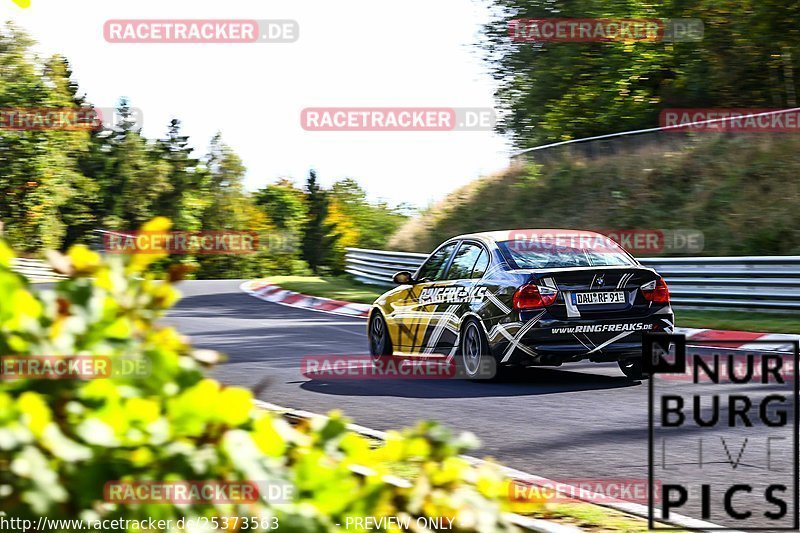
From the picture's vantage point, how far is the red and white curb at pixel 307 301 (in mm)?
22359

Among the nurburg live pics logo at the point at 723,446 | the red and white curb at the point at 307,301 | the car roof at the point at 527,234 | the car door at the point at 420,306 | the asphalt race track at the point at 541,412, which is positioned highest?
the car roof at the point at 527,234

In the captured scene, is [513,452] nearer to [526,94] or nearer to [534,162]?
[534,162]

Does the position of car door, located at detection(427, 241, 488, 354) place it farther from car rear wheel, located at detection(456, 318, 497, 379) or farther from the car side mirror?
the car side mirror

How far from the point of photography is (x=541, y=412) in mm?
9062

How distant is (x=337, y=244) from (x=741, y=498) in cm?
10531

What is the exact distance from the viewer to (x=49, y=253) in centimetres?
237

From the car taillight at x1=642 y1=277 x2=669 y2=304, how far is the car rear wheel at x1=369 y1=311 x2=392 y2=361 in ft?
10.5

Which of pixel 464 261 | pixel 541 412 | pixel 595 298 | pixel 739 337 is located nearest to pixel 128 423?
pixel 541 412

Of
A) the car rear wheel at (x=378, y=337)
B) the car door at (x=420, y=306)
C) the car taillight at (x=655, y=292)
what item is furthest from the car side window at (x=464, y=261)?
the car taillight at (x=655, y=292)

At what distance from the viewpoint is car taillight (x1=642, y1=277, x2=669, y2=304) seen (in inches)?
414

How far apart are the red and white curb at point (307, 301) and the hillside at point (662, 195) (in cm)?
576

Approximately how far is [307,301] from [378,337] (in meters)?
13.0

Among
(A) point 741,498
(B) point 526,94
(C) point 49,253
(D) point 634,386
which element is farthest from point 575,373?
(B) point 526,94

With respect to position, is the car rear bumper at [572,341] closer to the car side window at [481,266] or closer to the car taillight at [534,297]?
the car taillight at [534,297]
